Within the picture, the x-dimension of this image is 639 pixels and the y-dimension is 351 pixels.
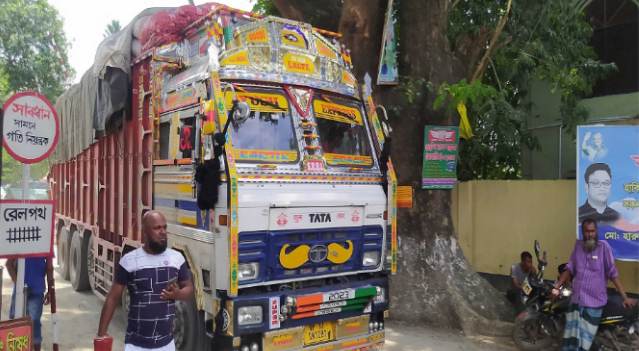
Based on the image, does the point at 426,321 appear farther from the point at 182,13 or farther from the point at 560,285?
the point at 182,13

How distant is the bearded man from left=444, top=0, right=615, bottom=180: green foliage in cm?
239

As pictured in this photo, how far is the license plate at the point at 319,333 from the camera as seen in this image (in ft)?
14.7

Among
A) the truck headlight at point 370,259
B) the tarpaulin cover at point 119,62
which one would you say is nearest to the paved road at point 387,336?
the truck headlight at point 370,259

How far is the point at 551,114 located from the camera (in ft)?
35.1

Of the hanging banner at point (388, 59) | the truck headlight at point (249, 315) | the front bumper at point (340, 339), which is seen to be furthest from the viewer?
the hanging banner at point (388, 59)

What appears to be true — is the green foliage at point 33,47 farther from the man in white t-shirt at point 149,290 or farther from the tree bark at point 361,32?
the man in white t-shirt at point 149,290

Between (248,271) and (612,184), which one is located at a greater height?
(612,184)

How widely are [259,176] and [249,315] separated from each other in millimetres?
1106

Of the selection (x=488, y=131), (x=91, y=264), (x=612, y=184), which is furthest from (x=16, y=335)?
(x=488, y=131)

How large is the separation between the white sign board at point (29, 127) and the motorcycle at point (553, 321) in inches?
206

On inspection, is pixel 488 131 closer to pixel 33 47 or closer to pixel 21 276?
pixel 21 276

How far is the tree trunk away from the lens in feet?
22.7

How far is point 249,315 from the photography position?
4125mm

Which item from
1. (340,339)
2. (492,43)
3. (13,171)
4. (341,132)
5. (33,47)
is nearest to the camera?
(340,339)
